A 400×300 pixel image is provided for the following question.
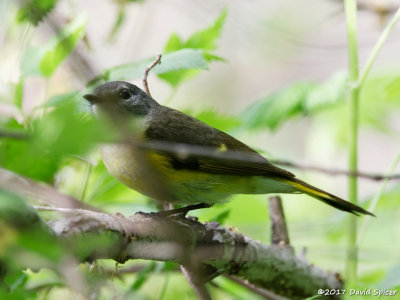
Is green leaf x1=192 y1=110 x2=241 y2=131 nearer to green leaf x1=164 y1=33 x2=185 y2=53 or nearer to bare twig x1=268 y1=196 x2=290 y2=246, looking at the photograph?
green leaf x1=164 y1=33 x2=185 y2=53

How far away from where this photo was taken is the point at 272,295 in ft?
7.89

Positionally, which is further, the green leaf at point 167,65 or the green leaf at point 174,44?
the green leaf at point 174,44

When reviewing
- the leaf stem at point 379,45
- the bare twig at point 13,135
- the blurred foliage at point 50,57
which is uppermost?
the leaf stem at point 379,45

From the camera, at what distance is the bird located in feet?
7.41

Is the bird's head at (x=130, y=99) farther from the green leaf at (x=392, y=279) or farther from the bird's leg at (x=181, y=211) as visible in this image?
the green leaf at (x=392, y=279)

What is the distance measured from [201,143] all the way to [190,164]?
0.49 ft

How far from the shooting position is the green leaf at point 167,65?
1887 millimetres

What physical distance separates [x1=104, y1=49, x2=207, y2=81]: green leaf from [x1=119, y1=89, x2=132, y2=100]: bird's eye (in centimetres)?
34

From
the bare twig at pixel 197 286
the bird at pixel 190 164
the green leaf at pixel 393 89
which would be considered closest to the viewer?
the bare twig at pixel 197 286

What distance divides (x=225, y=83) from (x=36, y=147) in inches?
291

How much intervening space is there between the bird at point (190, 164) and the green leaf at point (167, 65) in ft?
0.29

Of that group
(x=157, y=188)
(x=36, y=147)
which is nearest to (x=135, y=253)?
(x=157, y=188)

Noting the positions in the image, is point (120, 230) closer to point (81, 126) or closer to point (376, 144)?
point (81, 126)

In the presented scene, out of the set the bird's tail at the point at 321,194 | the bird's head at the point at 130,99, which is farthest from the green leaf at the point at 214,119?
the bird's tail at the point at 321,194
